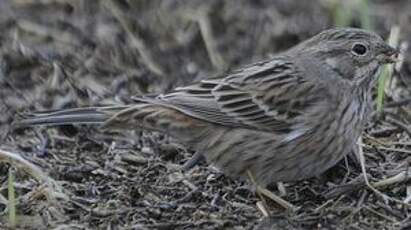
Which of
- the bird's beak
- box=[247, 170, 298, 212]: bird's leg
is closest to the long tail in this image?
box=[247, 170, 298, 212]: bird's leg

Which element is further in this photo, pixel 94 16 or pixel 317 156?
pixel 94 16

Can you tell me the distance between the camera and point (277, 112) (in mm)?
6070

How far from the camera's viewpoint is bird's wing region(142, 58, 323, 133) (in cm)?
603

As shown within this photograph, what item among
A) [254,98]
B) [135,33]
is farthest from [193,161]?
[135,33]

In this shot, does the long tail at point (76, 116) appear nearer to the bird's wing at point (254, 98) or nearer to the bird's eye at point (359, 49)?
the bird's wing at point (254, 98)

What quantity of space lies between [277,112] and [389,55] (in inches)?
28.2

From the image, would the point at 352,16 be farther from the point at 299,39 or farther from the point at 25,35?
the point at 25,35

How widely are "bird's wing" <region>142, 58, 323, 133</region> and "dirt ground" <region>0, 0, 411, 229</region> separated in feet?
1.38

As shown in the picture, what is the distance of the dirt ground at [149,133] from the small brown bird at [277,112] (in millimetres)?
245

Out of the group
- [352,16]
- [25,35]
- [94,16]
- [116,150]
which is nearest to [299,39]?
[352,16]

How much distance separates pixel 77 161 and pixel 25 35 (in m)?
2.16

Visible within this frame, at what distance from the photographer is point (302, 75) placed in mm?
6148

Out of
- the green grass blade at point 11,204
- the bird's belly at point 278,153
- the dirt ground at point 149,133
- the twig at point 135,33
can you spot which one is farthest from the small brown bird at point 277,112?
the twig at point 135,33

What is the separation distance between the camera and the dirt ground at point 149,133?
19.1 feet
